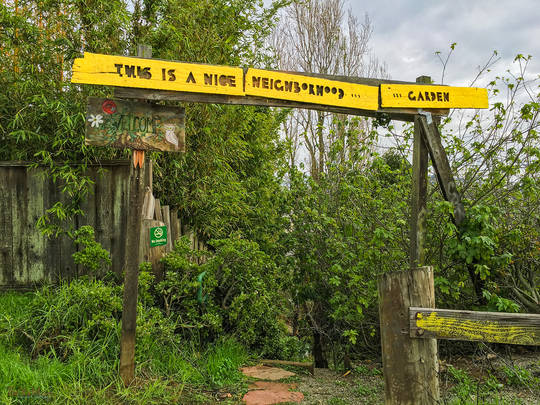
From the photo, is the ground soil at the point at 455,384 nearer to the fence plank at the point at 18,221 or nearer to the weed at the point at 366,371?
the weed at the point at 366,371

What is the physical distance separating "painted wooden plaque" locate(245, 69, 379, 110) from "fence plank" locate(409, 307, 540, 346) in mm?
1940

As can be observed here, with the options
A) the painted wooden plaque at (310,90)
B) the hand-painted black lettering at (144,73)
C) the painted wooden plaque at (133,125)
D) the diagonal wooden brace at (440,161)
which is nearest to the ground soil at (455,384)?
the diagonal wooden brace at (440,161)

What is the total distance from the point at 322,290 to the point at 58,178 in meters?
3.61

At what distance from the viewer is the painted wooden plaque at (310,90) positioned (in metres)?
3.34

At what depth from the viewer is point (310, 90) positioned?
11.4 ft

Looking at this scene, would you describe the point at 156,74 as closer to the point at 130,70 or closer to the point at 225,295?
the point at 130,70

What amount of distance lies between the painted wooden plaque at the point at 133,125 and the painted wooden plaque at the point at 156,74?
209 millimetres

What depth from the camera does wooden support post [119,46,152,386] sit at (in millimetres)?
3168

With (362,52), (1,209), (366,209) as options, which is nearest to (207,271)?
(366,209)

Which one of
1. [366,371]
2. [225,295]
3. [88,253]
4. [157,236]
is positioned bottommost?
[366,371]

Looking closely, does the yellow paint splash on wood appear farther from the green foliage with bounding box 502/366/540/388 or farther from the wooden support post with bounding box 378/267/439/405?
the green foliage with bounding box 502/366/540/388

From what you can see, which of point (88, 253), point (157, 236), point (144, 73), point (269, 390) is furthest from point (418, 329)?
point (88, 253)

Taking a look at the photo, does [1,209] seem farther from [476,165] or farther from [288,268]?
[476,165]

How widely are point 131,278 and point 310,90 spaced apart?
217cm
